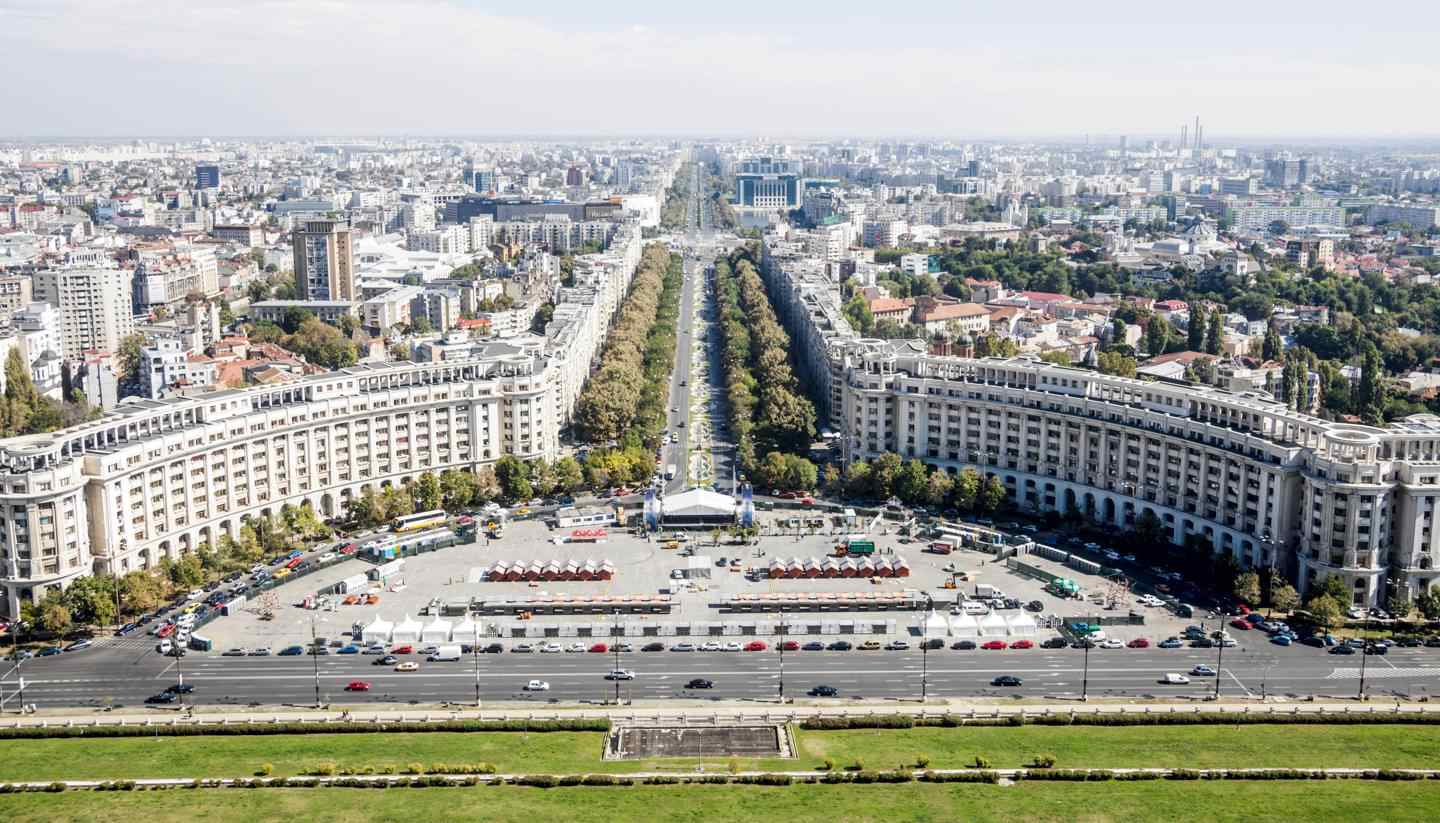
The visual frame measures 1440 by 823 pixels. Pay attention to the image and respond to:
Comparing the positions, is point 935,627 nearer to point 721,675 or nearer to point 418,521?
point 721,675

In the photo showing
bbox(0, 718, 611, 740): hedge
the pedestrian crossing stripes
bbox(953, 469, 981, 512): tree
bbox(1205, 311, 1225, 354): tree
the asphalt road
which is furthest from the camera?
bbox(1205, 311, 1225, 354): tree

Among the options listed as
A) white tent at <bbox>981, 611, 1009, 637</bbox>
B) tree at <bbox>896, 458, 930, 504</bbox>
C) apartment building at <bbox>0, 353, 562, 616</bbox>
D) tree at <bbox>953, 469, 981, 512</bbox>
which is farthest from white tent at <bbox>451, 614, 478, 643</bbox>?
tree at <bbox>953, 469, 981, 512</bbox>

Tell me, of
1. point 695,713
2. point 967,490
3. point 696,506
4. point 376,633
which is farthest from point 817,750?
point 967,490

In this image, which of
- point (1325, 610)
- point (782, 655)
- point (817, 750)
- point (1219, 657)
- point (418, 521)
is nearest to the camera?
point (817, 750)

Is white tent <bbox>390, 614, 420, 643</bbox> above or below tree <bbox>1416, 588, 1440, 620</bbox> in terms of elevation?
below

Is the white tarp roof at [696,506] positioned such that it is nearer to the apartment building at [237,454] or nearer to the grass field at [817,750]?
the apartment building at [237,454]

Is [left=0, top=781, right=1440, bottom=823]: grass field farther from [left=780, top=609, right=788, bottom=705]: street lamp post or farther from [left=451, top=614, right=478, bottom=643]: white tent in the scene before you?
[left=451, top=614, right=478, bottom=643]: white tent

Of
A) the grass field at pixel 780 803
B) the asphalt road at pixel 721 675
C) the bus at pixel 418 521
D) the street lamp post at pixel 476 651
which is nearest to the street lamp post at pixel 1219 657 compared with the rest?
the asphalt road at pixel 721 675
